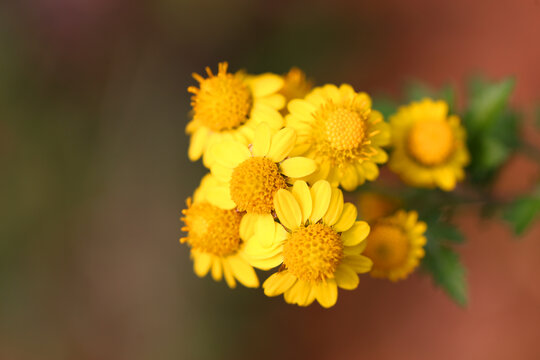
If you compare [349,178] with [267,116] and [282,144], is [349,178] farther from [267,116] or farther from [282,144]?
[267,116]

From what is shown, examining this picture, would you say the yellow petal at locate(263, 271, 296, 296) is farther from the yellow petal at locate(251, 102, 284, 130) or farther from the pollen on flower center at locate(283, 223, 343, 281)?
the yellow petal at locate(251, 102, 284, 130)

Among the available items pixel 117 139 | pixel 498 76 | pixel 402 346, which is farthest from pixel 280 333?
→ pixel 498 76

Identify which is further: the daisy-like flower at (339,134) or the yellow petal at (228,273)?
the yellow petal at (228,273)

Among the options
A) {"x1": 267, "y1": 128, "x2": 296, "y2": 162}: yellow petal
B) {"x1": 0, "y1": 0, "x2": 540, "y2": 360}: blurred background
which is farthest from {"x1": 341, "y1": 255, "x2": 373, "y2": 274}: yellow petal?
{"x1": 0, "y1": 0, "x2": 540, "y2": 360}: blurred background

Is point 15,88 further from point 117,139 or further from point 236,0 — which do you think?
point 236,0

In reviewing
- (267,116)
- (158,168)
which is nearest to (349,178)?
(267,116)

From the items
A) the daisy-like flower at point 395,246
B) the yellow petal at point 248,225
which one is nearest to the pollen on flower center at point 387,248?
the daisy-like flower at point 395,246

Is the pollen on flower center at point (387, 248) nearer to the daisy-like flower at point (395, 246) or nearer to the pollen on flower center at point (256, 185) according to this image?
the daisy-like flower at point (395, 246)
